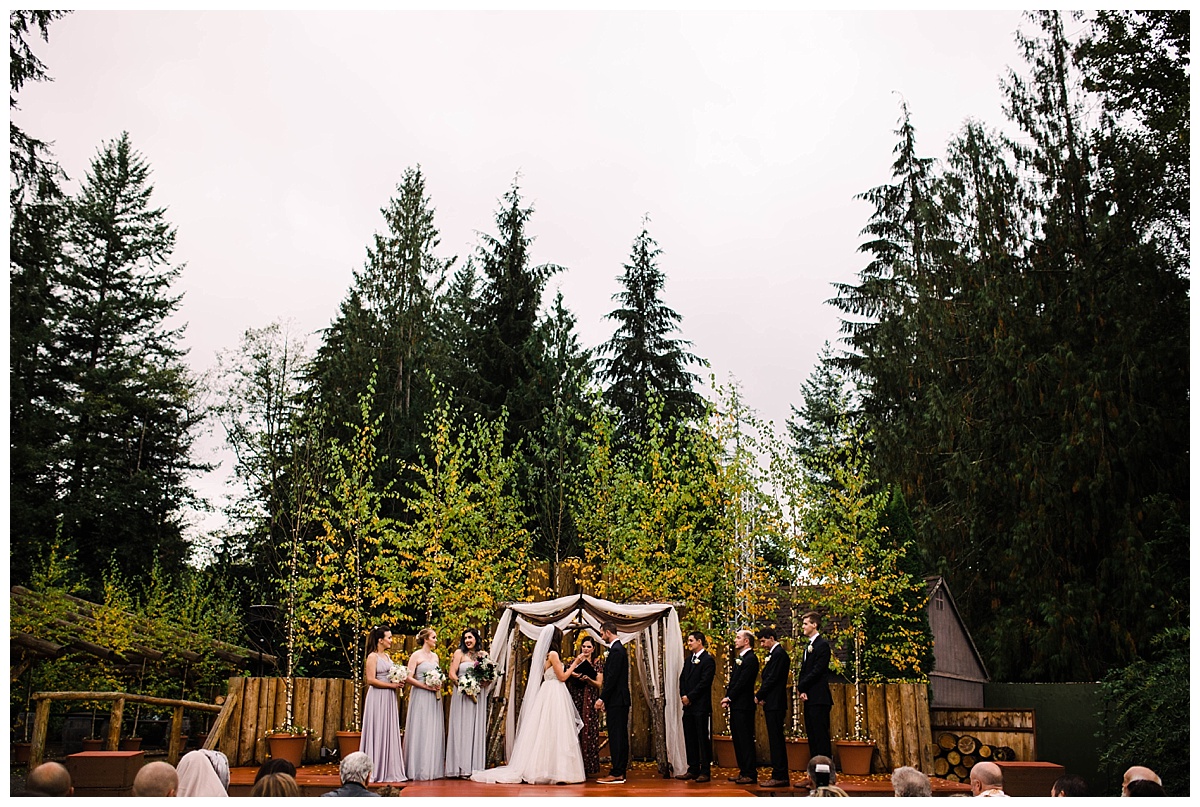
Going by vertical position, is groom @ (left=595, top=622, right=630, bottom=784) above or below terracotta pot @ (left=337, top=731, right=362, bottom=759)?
above

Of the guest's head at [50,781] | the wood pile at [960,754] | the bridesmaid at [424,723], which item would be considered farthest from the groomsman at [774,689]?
the guest's head at [50,781]

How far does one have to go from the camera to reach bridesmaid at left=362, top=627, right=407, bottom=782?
32.0 ft

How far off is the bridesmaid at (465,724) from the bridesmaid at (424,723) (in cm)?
13

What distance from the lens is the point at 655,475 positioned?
12656mm

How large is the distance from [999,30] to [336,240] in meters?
16.9

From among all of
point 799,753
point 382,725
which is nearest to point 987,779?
point 799,753

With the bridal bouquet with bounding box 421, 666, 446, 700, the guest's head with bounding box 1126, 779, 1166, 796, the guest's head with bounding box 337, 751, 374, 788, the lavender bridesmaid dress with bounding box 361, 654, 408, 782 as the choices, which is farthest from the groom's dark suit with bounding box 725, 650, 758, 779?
the guest's head with bounding box 337, 751, 374, 788

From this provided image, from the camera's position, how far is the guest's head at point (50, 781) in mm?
5145

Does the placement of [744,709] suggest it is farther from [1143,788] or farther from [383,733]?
[1143,788]

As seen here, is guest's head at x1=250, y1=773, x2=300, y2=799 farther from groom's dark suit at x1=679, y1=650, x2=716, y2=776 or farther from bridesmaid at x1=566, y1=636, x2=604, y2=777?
groom's dark suit at x1=679, y1=650, x2=716, y2=776

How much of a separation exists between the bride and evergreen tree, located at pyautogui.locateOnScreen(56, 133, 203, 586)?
17.3m

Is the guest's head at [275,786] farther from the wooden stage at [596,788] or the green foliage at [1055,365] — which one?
the green foliage at [1055,365]
